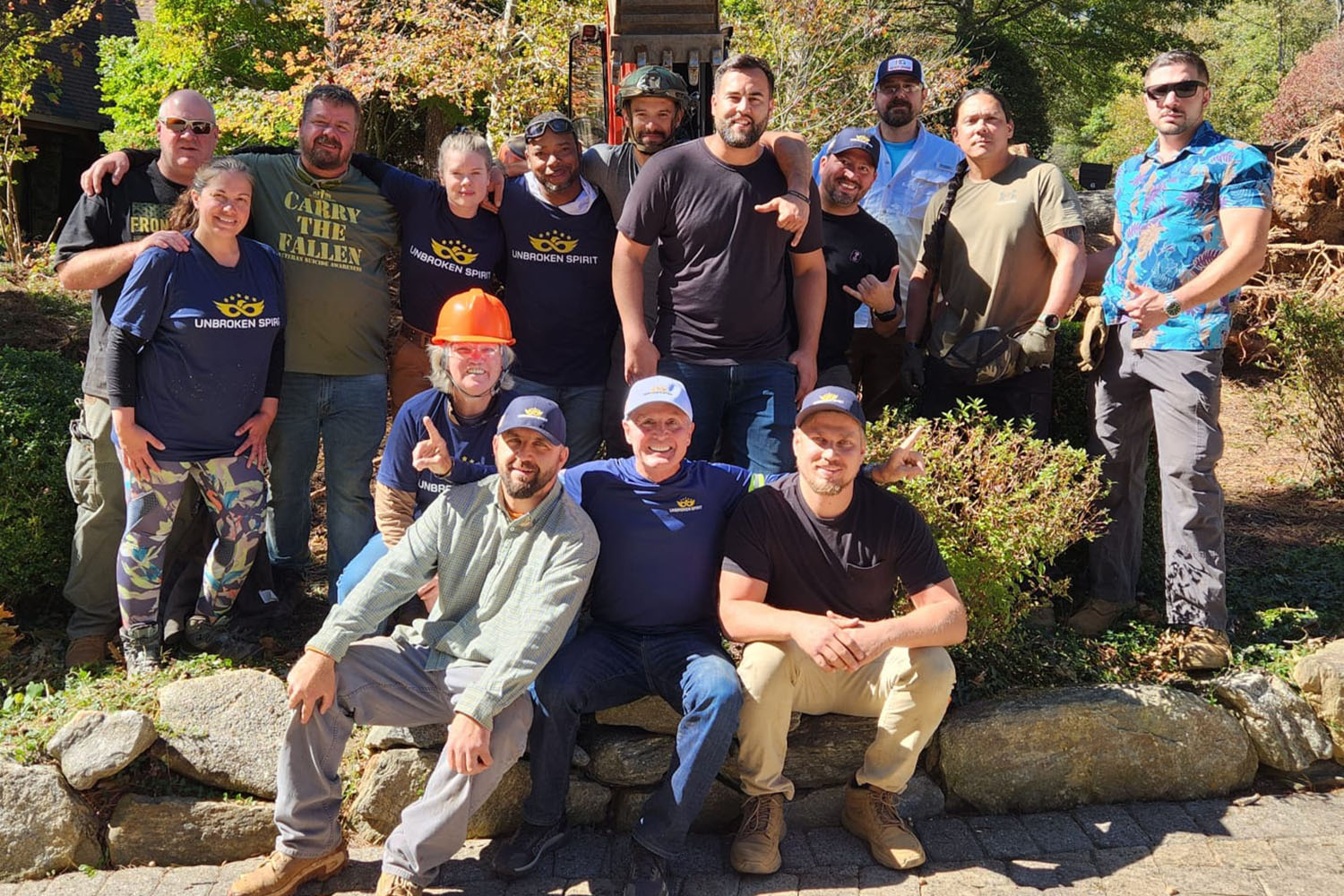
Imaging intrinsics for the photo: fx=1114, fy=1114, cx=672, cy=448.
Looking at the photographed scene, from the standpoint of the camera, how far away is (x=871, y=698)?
149 inches

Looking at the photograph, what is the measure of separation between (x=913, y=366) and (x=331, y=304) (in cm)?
260

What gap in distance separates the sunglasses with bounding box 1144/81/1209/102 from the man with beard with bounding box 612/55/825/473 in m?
1.46

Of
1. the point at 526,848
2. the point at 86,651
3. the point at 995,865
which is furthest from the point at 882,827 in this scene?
the point at 86,651

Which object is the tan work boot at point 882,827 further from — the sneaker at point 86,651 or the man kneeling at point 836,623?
the sneaker at point 86,651

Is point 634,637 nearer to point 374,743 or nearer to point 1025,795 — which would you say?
point 374,743

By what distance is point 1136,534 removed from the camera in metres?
4.95

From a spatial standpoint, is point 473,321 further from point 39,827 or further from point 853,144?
point 39,827

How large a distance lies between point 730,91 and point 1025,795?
2.81 meters

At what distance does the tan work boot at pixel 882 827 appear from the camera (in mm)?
3621

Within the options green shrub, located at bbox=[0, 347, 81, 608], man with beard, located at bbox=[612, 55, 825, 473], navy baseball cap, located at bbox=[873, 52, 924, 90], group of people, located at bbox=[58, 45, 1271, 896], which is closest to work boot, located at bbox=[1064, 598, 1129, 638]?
group of people, located at bbox=[58, 45, 1271, 896]

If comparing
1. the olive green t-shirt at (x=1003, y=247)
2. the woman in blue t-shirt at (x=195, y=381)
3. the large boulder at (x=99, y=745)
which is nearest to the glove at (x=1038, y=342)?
the olive green t-shirt at (x=1003, y=247)

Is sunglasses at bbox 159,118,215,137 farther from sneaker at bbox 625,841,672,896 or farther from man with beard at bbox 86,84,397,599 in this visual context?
sneaker at bbox 625,841,672,896

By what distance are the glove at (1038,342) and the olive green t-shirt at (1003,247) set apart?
177 millimetres

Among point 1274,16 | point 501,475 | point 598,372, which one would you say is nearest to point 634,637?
point 501,475
